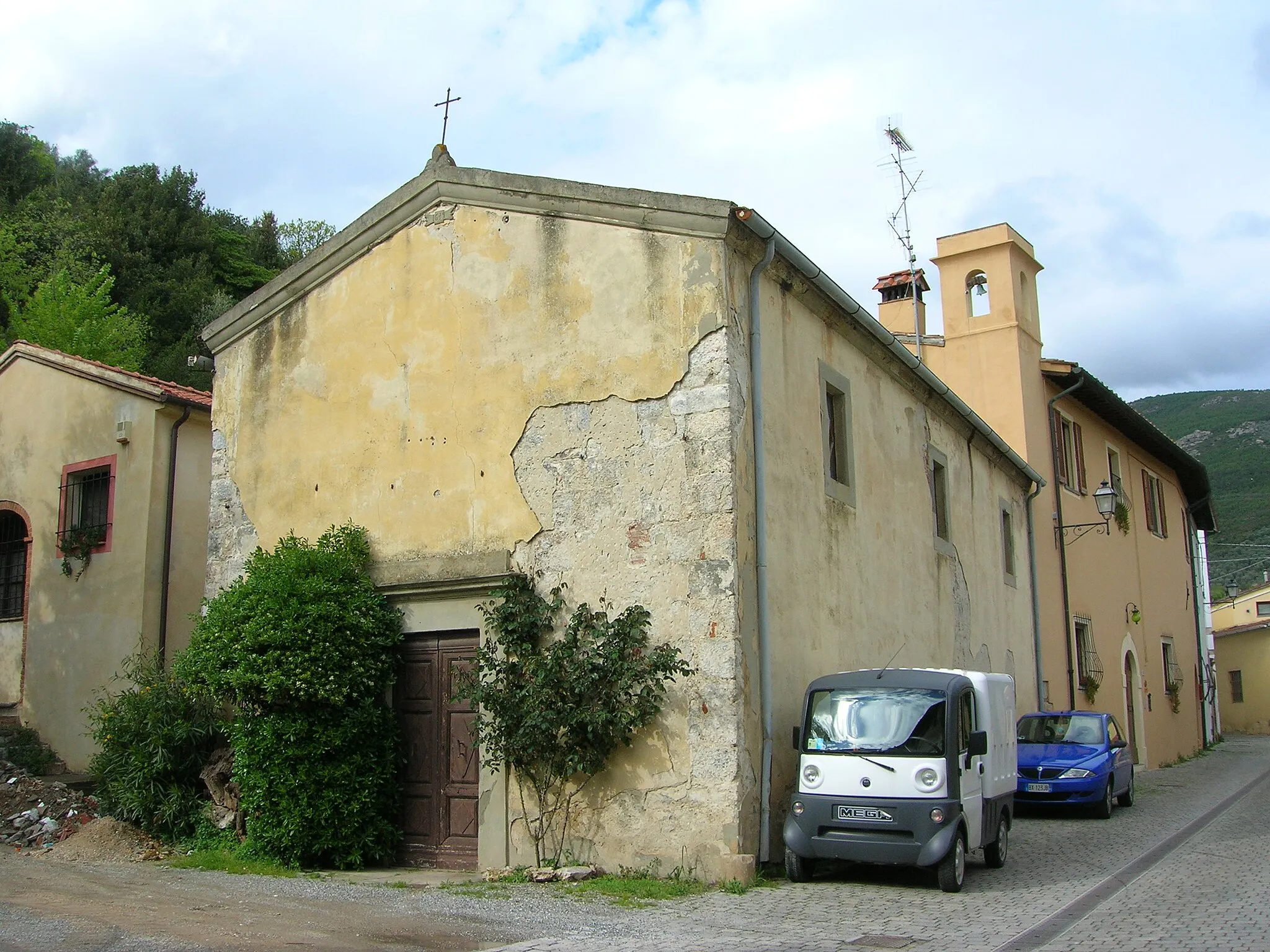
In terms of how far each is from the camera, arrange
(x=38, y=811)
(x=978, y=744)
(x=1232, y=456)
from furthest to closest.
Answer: (x=1232, y=456) < (x=38, y=811) < (x=978, y=744)

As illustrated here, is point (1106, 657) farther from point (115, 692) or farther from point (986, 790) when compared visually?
point (115, 692)

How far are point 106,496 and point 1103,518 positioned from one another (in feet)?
62.2

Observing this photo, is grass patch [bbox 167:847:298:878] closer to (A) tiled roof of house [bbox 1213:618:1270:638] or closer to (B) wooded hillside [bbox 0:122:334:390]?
(B) wooded hillside [bbox 0:122:334:390]

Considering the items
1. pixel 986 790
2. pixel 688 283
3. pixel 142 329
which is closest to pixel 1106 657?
pixel 986 790

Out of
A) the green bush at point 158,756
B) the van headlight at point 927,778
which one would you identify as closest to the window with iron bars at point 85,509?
the green bush at point 158,756

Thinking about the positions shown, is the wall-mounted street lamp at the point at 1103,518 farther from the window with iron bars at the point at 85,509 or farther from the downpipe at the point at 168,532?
the window with iron bars at the point at 85,509

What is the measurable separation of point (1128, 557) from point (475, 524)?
1961cm

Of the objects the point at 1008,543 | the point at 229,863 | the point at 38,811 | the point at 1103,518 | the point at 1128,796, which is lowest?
the point at 1128,796

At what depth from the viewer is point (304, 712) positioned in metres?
10.6

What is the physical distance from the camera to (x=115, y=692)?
1580 centimetres

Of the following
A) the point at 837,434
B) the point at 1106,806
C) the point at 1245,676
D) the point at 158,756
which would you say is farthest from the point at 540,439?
the point at 1245,676

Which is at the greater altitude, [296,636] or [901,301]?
[901,301]

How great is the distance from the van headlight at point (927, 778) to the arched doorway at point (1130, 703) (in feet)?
56.1

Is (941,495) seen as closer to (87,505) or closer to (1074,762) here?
(1074,762)
